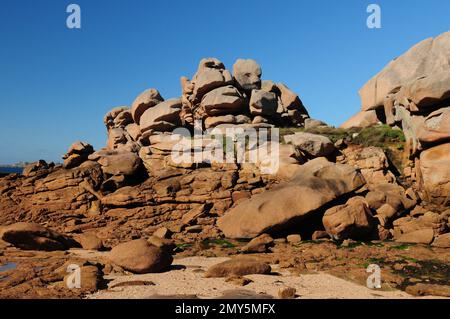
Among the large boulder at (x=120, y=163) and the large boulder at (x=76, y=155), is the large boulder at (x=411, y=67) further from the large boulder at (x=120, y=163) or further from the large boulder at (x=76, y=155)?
the large boulder at (x=76, y=155)

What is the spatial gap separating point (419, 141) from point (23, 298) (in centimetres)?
2000

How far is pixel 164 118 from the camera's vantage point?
32.7 meters

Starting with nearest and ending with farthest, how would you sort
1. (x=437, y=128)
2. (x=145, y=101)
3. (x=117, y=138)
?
(x=437, y=128) < (x=145, y=101) < (x=117, y=138)

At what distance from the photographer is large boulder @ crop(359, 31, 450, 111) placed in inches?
981

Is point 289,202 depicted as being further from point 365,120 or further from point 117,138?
point 117,138

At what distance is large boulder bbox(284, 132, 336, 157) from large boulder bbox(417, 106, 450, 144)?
540cm

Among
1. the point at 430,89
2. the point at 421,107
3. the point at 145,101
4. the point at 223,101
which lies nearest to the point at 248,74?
the point at 223,101

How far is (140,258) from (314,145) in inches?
579

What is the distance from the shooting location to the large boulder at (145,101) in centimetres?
3541

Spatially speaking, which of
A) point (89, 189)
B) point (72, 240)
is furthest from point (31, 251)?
point (89, 189)

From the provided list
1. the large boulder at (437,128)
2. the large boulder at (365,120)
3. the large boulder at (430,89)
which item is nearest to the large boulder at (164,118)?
the large boulder at (365,120)
